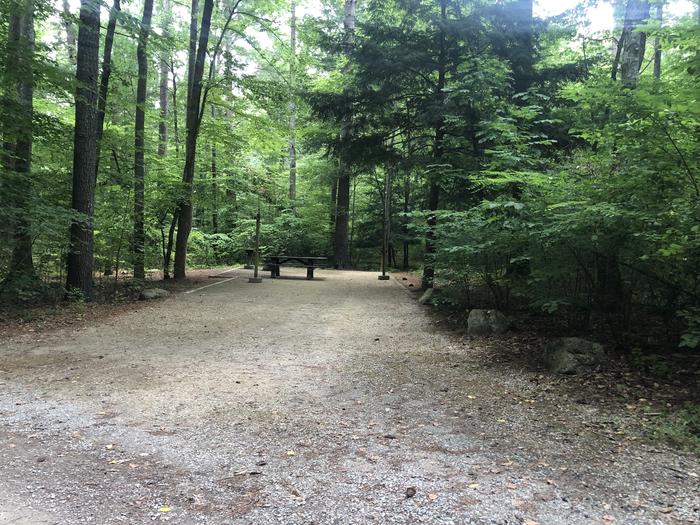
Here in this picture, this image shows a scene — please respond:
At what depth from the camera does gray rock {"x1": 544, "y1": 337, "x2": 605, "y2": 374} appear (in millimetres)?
4832

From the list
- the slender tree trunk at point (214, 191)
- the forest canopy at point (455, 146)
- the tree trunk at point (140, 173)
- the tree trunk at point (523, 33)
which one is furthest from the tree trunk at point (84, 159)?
the tree trunk at point (523, 33)

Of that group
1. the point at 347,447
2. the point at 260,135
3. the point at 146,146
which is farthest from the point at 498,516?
the point at 260,135

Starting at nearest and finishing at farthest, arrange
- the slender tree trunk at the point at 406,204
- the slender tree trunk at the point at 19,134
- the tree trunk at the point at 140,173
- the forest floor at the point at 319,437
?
the forest floor at the point at 319,437 < the slender tree trunk at the point at 19,134 < the tree trunk at the point at 140,173 < the slender tree trunk at the point at 406,204

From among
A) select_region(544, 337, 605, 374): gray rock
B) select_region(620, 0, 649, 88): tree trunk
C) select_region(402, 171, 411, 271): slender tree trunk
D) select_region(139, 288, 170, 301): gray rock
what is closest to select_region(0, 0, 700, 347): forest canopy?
select_region(620, 0, 649, 88): tree trunk

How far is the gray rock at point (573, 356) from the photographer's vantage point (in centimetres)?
483

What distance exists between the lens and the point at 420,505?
252 centimetres

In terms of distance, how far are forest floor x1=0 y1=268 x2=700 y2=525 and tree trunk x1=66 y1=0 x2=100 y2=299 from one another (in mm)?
2430

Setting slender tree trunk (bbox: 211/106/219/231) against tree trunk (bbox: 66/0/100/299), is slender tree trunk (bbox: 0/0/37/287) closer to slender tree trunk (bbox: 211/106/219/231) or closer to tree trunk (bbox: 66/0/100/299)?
tree trunk (bbox: 66/0/100/299)

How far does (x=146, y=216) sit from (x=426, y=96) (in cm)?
758

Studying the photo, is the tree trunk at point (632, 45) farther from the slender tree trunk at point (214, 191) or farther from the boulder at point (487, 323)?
the slender tree trunk at point (214, 191)

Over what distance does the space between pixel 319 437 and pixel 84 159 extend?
763 cm

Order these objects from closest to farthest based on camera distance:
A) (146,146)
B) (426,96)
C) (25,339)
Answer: (25,339)
(426,96)
(146,146)

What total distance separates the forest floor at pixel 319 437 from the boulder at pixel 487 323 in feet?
1.42

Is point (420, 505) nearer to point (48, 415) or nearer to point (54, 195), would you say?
point (48, 415)
